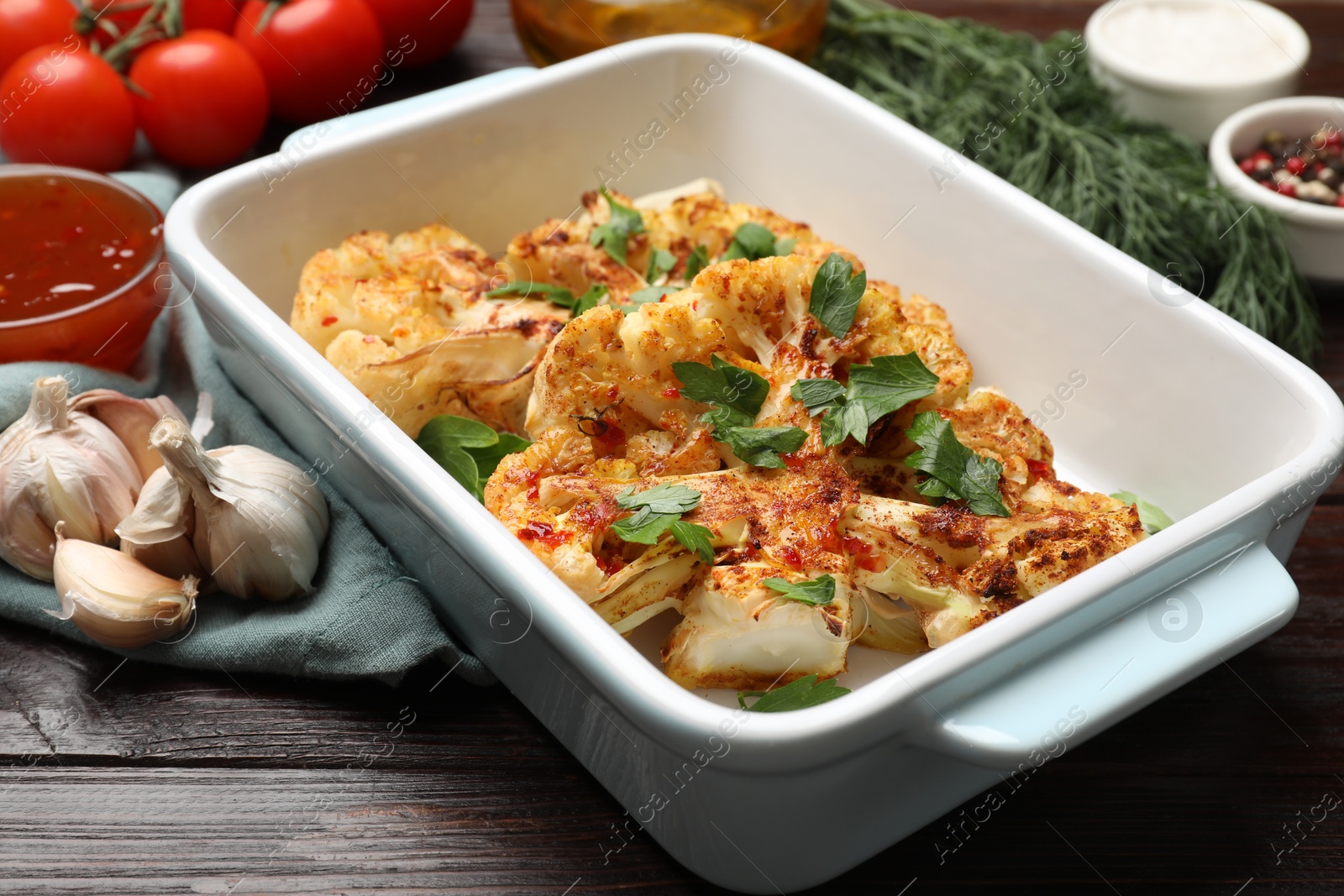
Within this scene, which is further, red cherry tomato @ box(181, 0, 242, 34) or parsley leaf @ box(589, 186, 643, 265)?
red cherry tomato @ box(181, 0, 242, 34)

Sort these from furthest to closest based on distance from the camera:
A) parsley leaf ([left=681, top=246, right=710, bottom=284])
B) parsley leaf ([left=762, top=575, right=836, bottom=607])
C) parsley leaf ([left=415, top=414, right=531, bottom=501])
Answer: parsley leaf ([left=681, top=246, right=710, bottom=284]) < parsley leaf ([left=415, top=414, right=531, bottom=501]) < parsley leaf ([left=762, top=575, right=836, bottom=607])

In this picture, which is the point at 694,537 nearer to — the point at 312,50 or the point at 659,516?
the point at 659,516

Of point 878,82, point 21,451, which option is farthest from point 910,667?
point 878,82

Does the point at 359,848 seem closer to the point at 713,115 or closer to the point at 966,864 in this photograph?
the point at 966,864

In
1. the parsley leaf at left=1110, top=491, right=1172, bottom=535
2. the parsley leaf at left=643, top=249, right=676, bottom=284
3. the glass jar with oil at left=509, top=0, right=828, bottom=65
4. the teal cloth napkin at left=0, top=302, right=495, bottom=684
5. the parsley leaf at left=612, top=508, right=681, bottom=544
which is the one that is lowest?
the parsley leaf at left=1110, top=491, right=1172, bottom=535

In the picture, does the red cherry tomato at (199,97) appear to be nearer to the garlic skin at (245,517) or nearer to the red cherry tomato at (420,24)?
the red cherry tomato at (420,24)

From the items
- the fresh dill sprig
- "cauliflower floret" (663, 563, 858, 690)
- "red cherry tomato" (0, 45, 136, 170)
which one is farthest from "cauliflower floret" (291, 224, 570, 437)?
the fresh dill sprig

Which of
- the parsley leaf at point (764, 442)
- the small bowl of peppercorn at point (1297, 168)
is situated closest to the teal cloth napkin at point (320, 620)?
the parsley leaf at point (764, 442)

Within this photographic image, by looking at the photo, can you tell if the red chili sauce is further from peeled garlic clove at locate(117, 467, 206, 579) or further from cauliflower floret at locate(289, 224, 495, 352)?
peeled garlic clove at locate(117, 467, 206, 579)
